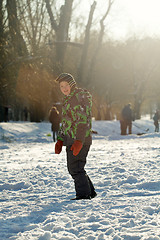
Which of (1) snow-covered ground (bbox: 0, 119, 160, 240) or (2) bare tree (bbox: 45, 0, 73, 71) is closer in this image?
(1) snow-covered ground (bbox: 0, 119, 160, 240)

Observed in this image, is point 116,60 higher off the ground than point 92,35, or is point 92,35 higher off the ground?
point 92,35

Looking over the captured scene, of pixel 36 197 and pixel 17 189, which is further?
pixel 17 189

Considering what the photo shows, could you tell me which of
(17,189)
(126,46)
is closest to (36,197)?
(17,189)

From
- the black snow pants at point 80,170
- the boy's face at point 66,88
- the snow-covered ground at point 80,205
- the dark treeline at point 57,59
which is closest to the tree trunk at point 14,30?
the dark treeline at point 57,59

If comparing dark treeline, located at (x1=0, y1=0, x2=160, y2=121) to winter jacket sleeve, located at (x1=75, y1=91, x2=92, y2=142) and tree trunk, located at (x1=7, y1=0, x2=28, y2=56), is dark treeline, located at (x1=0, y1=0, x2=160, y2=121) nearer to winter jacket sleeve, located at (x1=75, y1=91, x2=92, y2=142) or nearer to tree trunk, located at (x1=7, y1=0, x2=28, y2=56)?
tree trunk, located at (x1=7, y1=0, x2=28, y2=56)

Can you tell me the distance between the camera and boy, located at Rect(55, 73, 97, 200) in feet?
12.3

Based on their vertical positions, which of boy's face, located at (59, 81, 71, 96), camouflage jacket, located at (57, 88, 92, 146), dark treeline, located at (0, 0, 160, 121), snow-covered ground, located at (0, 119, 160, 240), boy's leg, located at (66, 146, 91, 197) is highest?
dark treeline, located at (0, 0, 160, 121)

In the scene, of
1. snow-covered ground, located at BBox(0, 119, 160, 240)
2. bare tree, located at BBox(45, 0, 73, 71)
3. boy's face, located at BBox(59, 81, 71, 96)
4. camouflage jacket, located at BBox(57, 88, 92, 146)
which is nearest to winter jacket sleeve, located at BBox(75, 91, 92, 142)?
camouflage jacket, located at BBox(57, 88, 92, 146)

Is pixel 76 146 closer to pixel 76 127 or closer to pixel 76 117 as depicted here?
pixel 76 127

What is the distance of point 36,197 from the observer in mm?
4121

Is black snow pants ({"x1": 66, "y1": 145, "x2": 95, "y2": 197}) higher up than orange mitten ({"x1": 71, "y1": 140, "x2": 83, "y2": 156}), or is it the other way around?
orange mitten ({"x1": 71, "y1": 140, "x2": 83, "y2": 156})

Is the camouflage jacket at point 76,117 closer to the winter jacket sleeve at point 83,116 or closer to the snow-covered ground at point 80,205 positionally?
the winter jacket sleeve at point 83,116

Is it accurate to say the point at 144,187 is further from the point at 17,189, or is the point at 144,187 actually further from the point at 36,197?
the point at 17,189

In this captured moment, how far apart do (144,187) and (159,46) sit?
3527cm
